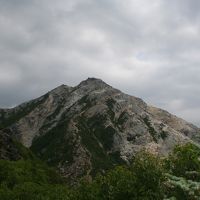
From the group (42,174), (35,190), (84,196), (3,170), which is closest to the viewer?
(84,196)

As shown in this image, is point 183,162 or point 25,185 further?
point 25,185

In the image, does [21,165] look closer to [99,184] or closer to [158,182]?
[99,184]

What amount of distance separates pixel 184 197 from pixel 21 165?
129766 millimetres

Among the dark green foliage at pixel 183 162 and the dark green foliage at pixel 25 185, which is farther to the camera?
the dark green foliage at pixel 25 185

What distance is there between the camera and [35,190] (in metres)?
121

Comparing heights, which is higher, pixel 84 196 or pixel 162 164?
pixel 162 164

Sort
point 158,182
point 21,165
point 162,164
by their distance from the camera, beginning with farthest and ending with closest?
point 21,165 → point 162,164 → point 158,182

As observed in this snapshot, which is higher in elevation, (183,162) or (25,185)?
(183,162)

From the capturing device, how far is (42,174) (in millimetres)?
189000

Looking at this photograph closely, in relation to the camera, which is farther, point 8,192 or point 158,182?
point 8,192

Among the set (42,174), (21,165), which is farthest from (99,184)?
(42,174)

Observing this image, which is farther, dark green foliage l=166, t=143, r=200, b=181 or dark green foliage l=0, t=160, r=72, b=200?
dark green foliage l=0, t=160, r=72, b=200

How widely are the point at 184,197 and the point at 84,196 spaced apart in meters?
37.0

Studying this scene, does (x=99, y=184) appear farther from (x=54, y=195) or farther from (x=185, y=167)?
(x=54, y=195)
